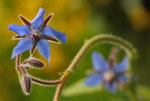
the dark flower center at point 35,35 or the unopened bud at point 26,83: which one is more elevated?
the dark flower center at point 35,35

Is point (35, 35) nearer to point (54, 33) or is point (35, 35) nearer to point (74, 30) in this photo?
point (54, 33)

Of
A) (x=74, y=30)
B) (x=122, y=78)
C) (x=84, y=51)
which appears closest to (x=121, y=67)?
(x=122, y=78)

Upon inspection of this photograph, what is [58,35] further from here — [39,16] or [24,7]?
[24,7]

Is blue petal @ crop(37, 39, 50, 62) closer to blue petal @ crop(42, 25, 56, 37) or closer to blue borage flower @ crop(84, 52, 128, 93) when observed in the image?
blue petal @ crop(42, 25, 56, 37)

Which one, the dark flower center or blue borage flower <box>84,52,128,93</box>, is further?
blue borage flower <box>84,52,128,93</box>

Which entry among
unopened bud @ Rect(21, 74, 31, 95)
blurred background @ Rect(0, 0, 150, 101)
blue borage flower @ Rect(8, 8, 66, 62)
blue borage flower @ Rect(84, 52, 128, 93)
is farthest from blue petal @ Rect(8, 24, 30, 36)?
blurred background @ Rect(0, 0, 150, 101)

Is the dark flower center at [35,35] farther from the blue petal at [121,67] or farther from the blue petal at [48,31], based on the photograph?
the blue petal at [121,67]

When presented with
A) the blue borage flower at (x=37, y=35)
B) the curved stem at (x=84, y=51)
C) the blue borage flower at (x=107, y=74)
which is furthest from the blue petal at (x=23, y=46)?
the blue borage flower at (x=107, y=74)
